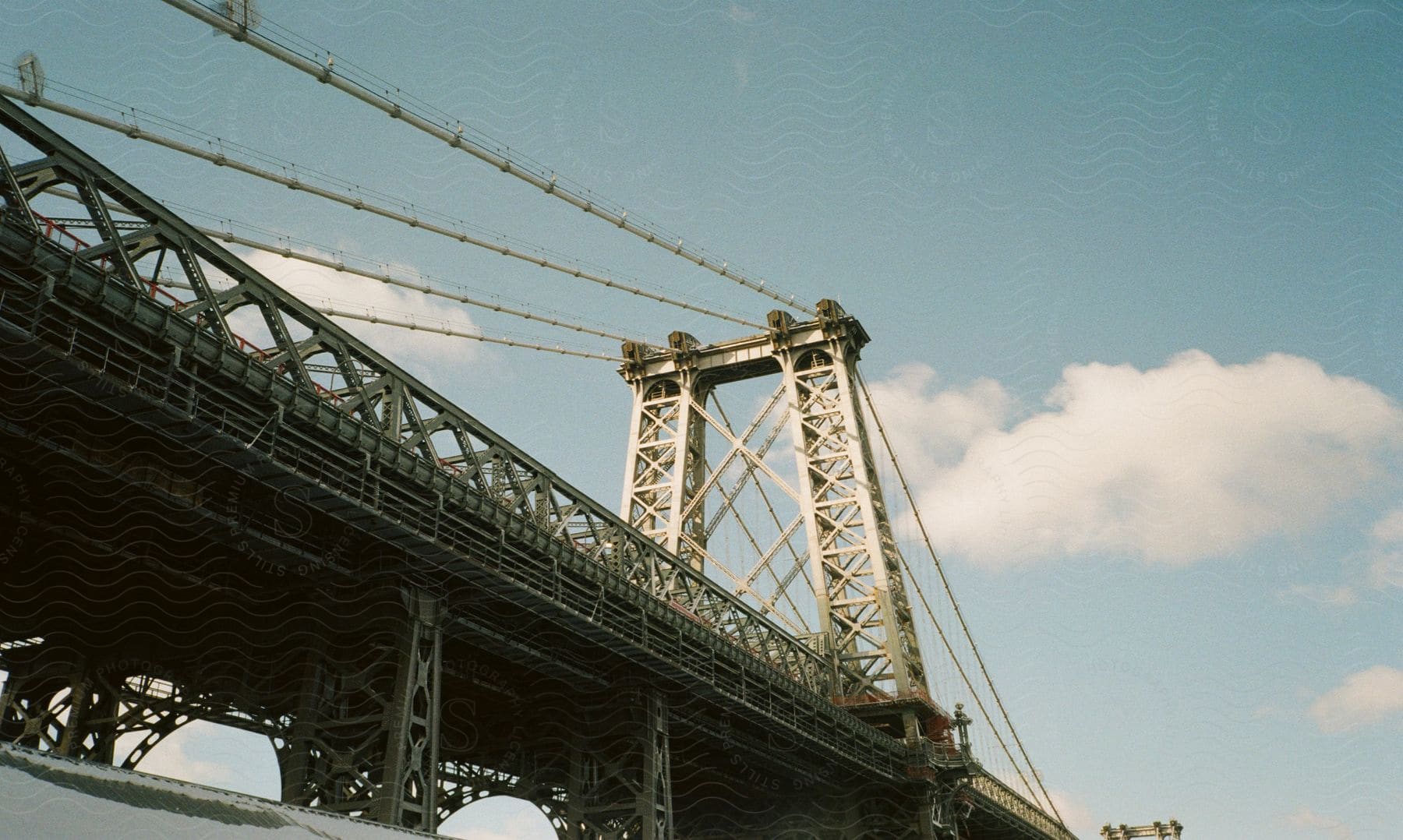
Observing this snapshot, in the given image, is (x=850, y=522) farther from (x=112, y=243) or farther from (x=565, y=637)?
(x=112, y=243)

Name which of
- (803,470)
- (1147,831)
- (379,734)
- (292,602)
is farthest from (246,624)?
(1147,831)

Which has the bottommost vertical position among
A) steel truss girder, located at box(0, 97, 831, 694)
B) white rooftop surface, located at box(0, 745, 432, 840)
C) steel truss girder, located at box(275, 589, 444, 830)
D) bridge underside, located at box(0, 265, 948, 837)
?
white rooftop surface, located at box(0, 745, 432, 840)

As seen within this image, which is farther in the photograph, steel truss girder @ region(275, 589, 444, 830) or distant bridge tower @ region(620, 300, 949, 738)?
distant bridge tower @ region(620, 300, 949, 738)

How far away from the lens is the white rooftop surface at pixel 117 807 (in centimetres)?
1145

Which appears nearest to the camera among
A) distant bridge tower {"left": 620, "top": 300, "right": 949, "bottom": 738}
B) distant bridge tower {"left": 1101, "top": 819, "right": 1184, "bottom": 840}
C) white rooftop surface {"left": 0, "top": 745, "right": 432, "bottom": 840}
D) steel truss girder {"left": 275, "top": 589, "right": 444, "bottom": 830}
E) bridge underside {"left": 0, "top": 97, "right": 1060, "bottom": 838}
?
white rooftop surface {"left": 0, "top": 745, "right": 432, "bottom": 840}

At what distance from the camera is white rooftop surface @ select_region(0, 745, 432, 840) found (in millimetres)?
11453

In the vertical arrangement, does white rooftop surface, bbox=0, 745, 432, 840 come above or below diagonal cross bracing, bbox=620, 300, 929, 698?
below

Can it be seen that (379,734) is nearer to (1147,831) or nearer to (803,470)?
(803,470)

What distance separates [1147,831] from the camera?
106 m

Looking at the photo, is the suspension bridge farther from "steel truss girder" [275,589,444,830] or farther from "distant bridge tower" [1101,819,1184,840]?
"distant bridge tower" [1101,819,1184,840]

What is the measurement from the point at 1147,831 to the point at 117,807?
11226 centimetres

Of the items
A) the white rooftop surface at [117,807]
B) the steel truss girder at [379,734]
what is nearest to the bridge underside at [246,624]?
the steel truss girder at [379,734]

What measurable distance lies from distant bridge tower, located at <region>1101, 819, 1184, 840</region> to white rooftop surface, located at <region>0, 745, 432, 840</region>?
10663cm

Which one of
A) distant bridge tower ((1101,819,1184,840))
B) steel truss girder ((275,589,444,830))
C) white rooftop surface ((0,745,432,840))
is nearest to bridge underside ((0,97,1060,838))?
steel truss girder ((275,589,444,830))
